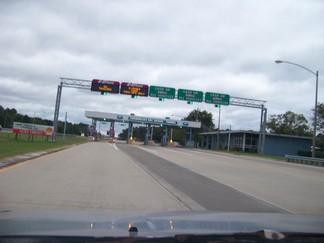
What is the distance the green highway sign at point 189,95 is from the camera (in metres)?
52.5

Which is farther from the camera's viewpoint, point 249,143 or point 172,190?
point 249,143

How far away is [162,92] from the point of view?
171ft

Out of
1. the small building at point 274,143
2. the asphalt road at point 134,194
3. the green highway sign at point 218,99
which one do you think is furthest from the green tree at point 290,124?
the asphalt road at point 134,194

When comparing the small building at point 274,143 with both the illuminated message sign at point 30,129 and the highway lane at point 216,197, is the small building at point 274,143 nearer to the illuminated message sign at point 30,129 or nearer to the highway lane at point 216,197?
the illuminated message sign at point 30,129

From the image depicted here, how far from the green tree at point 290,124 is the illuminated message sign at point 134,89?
5542 cm

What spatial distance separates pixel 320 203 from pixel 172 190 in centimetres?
442

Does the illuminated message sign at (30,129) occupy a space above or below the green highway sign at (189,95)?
below

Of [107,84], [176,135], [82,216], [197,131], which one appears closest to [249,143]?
[197,131]

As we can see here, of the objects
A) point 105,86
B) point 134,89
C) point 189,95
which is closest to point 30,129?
point 105,86

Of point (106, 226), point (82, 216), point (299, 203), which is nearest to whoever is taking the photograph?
point (106, 226)

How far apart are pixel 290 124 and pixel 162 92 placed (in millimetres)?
54813

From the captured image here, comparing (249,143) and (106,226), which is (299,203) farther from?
(249,143)

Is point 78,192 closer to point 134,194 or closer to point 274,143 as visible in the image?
point 134,194

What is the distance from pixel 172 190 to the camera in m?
13.0
